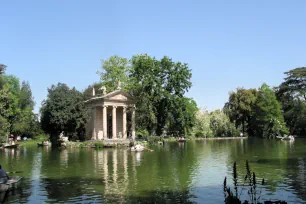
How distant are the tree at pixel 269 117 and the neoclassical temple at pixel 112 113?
33601mm

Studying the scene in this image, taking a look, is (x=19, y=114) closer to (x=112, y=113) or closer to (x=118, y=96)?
(x=112, y=113)

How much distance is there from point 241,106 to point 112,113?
39118mm

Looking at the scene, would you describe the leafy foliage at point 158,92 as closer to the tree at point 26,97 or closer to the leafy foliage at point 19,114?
the leafy foliage at point 19,114

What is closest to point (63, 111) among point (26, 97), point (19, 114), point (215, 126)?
point (19, 114)

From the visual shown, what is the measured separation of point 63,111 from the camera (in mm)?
49094

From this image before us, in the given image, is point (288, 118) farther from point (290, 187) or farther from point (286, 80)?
point (290, 187)

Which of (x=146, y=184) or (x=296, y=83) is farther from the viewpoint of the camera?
(x=296, y=83)

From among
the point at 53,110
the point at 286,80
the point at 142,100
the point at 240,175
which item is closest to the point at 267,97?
the point at 286,80

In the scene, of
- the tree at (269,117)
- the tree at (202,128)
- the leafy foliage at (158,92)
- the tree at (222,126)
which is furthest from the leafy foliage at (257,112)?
the leafy foliage at (158,92)

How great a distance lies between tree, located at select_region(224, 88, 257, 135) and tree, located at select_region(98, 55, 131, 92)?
31.9m

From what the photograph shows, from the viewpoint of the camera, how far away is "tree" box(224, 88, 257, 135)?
8312 cm

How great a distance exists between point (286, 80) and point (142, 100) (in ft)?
110

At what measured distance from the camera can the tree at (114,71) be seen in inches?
2540

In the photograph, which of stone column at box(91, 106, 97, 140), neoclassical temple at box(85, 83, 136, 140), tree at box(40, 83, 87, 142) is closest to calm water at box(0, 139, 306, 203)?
tree at box(40, 83, 87, 142)
